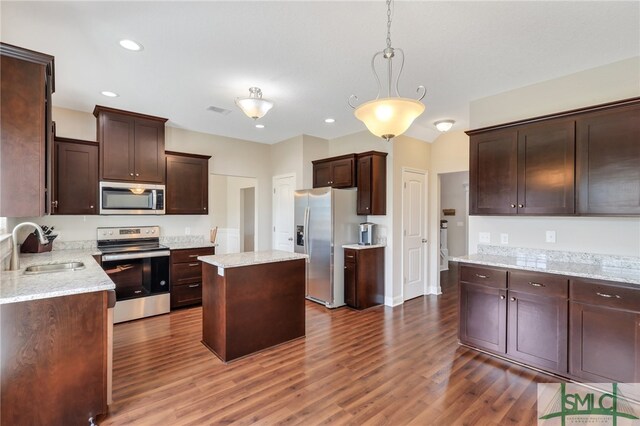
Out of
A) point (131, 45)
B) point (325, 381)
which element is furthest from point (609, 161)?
point (131, 45)

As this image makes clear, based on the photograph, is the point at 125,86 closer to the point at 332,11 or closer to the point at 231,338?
the point at 332,11

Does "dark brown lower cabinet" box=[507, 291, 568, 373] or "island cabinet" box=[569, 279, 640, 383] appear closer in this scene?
"island cabinet" box=[569, 279, 640, 383]

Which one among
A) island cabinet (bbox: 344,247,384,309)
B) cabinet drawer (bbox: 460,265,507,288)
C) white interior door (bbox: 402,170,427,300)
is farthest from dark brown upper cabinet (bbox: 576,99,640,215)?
island cabinet (bbox: 344,247,384,309)

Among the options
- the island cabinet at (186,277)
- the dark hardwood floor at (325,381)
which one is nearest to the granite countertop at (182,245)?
the island cabinet at (186,277)

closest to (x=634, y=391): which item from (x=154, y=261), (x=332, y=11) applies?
(x=332, y=11)

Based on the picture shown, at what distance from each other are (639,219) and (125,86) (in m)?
5.04

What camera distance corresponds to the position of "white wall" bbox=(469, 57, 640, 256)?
2738mm

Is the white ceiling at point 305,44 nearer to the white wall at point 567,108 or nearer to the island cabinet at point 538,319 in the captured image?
the white wall at point 567,108

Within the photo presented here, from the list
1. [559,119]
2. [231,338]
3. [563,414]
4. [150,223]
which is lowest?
[563,414]

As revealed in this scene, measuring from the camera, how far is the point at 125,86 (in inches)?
130

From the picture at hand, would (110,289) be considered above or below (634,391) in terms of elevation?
above

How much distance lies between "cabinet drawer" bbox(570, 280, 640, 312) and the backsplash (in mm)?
566

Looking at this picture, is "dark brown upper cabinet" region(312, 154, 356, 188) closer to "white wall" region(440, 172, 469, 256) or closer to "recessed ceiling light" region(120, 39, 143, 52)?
"recessed ceiling light" region(120, 39, 143, 52)

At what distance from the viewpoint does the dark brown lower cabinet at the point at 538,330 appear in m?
2.61
